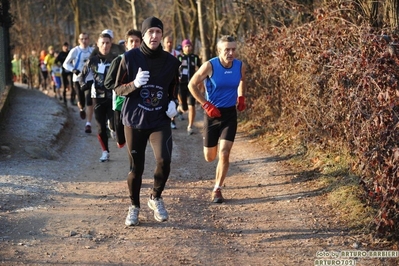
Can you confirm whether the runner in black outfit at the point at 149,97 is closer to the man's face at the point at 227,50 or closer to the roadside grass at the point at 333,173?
the man's face at the point at 227,50

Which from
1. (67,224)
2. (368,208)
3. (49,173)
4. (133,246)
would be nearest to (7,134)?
(49,173)

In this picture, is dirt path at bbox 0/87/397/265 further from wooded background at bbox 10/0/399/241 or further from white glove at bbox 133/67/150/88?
white glove at bbox 133/67/150/88

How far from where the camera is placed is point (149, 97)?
6.20 m

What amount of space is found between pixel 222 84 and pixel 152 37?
1577 millimetres

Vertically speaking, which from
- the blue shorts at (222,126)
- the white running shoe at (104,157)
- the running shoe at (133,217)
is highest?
the blue shorts at (222,126)

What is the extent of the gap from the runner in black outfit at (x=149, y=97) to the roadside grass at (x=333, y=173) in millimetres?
2074

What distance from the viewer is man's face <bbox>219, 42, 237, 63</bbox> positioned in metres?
7.24

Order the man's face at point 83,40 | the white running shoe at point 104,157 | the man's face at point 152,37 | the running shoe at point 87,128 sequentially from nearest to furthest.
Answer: the man's face at point 152,37
the white running shoe at point 104,157
the man's face at point 83,40
the running shoe at point 87,128

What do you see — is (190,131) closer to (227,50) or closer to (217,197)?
(217,197)

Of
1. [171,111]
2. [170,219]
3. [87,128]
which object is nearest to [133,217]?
[170,219]

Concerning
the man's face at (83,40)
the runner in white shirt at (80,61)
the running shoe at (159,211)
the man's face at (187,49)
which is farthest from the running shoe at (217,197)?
the man's face at (187,49)

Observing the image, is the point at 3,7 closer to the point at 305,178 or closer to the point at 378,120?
the point at 305,178

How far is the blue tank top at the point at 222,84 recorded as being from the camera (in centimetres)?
741

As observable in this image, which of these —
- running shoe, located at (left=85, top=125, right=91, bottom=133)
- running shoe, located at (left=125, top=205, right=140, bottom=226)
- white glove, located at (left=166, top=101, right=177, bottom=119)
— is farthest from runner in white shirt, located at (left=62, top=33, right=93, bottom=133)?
white glove, located at (left=166, top=101, right=177, bottom=119)
